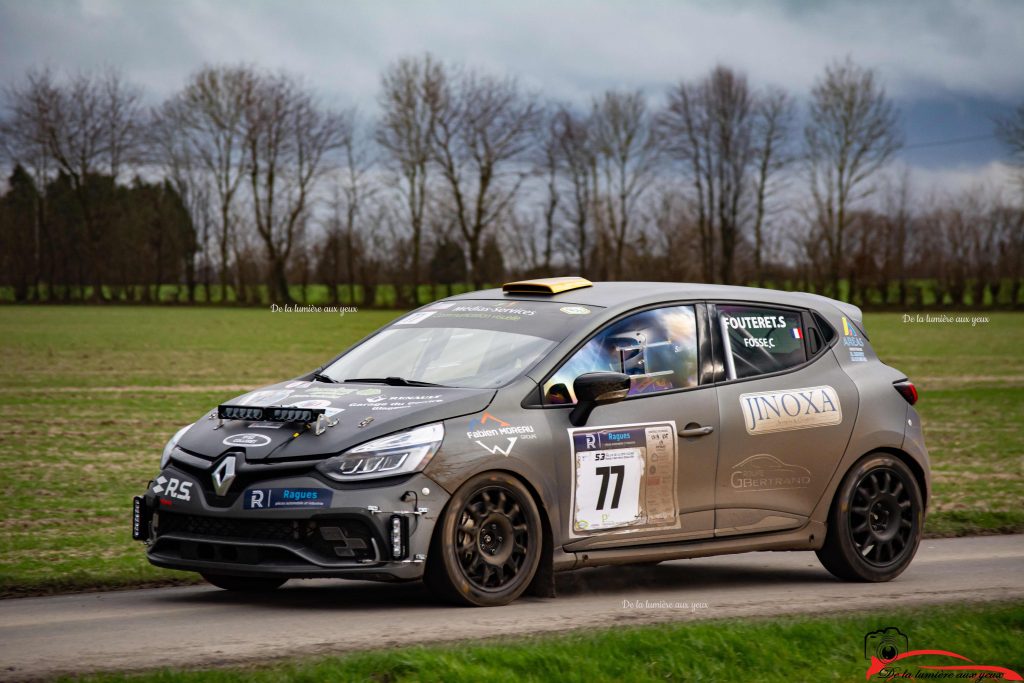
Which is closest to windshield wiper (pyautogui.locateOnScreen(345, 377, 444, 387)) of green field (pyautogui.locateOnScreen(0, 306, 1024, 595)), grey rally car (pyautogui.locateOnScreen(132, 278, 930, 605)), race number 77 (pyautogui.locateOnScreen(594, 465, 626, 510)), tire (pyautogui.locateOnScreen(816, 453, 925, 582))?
grey rally car (pyautogui.locateOnScreen(132, 278, 930, 605))

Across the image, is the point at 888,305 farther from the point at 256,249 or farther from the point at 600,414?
the point at 600,414

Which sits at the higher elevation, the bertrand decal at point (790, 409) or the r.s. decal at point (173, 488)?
the bertrand decal at point (790, 409)

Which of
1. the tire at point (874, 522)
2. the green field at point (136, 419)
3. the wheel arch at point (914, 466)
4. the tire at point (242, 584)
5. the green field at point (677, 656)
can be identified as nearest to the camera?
the green field at point (677, 656)

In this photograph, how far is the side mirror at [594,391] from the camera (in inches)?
292

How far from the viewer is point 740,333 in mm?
8570

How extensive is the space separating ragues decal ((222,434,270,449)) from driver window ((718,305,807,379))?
2941 mm

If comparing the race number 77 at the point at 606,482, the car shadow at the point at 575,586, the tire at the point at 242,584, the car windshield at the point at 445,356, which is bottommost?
the car shadow at the point at 575,586

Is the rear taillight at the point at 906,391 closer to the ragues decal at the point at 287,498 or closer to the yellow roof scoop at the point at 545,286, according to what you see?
the yellow roof scoop at the point at 545,286

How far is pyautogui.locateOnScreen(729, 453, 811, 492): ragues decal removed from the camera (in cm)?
820

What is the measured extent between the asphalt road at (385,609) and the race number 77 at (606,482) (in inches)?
22.5

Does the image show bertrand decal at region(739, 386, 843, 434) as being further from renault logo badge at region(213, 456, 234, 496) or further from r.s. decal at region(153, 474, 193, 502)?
r.s. decal at region(153, 474, 193, 502)

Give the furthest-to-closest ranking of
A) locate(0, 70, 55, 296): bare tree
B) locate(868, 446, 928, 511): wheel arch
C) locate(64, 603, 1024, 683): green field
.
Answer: locate(0, 70, 55, 296): bare tree → locate(868, 446, 928, 511): wheel arch → locate(64, 603, 1024, 683): green field

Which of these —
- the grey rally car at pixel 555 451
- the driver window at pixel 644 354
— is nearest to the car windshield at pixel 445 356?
the grey rally car at pixel 555 451

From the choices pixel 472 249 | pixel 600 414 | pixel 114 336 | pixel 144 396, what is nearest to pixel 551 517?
pixel 600 414
